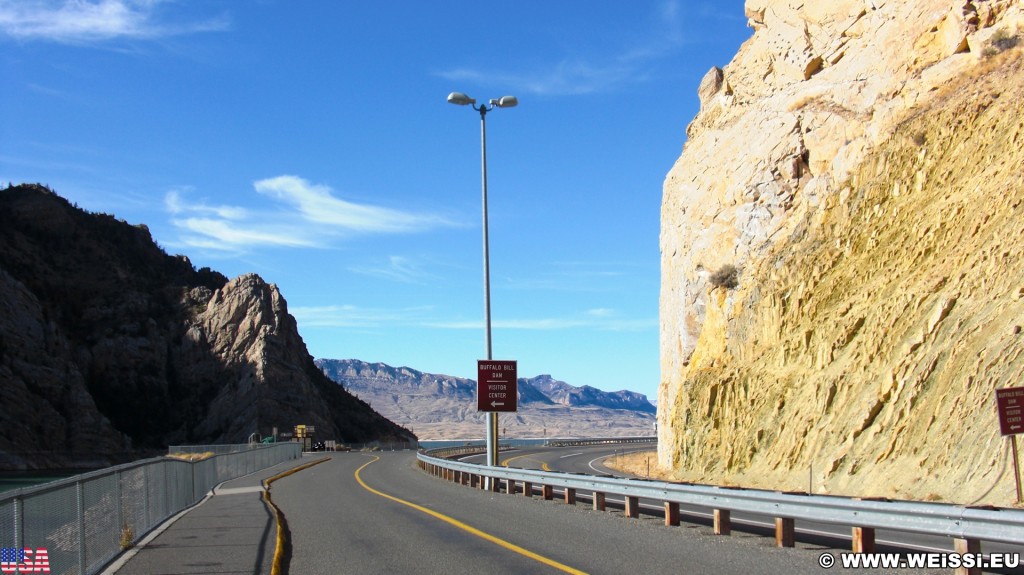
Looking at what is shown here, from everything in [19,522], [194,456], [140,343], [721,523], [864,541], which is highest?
[140,343]

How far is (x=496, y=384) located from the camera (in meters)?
27.7

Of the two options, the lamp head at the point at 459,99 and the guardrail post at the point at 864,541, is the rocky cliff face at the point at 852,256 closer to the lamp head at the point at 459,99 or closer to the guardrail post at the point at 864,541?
the guardrail post at the point at 864,541

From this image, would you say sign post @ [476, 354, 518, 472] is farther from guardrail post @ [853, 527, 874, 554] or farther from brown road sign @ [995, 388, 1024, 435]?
guardrail post @ [853, 527, 874, 554]

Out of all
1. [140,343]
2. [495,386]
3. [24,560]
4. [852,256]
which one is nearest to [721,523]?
[24,560]

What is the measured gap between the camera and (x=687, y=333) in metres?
44.1

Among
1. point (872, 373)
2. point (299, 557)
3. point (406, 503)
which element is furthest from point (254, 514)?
point (872, 373)

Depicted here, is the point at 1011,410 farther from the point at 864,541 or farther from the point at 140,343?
the point at 140,343

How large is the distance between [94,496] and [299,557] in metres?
2.83

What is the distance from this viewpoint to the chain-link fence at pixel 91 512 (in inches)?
348

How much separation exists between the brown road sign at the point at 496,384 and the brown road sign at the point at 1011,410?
44.2 ft

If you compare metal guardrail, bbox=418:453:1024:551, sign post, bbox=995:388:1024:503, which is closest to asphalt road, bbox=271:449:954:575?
metal guardrail, bbox=418:453:1024:551

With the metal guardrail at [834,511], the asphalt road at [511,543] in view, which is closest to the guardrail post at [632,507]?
the metal guardrail at [834,511]

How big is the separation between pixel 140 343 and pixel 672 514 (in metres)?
112

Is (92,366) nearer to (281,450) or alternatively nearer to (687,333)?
(281,450)
